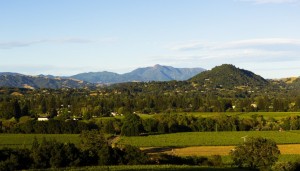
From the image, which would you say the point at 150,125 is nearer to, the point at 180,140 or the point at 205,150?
the point at 180,140

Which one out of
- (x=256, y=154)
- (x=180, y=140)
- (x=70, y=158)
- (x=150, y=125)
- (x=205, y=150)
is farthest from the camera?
(x=150, y=125)

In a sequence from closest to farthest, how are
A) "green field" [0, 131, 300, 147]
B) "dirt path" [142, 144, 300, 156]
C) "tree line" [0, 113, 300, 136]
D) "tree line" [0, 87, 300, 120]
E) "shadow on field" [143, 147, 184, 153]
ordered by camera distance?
"dirt path" [142, 144, 300, 156]
"shadow on field" [143, 147, 184, 153]
"green field" [0, 131, 300, 147]
"tree line" [0, 113, 300, 136]
"tree line" [0, 87, 300, 120]

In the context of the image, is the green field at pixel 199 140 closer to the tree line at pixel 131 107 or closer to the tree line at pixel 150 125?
the tree line at pixel 150 125

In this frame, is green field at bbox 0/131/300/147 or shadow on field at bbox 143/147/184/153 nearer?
shadow on field at bbox 143/147/184/153

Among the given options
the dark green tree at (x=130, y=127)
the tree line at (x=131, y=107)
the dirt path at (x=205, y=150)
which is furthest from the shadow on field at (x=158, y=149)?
the tree line at (x=131, y=107)

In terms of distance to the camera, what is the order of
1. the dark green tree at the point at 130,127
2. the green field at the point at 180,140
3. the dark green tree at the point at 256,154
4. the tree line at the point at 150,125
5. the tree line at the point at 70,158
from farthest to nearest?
the tree line at the point at 150,125 → the dark green tree at the point at 130,127 → the green field at the point at 180,140 → the dark green tree at the point at 256,154 → the tree line at the point at 70,158

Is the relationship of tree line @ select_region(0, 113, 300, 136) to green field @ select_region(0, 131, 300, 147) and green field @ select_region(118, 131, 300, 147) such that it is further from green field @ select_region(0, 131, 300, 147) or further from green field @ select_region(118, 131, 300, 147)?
green field @ select_region(118, 131, 300, 147)

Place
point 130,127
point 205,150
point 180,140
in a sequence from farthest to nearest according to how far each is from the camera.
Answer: point 130,127
point 180,140
point 205,150

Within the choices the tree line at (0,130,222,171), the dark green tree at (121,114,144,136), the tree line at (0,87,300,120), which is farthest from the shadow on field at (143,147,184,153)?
the tree line at (0,87,300,120)

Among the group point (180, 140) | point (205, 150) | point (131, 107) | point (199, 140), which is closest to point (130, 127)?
point (180, 140)

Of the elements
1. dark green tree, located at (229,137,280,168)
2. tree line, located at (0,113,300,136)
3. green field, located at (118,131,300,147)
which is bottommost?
green field, located at (118,131,300,147)

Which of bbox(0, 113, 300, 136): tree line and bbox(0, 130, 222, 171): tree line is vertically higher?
bbox(0, 130, 222, 171): tree line

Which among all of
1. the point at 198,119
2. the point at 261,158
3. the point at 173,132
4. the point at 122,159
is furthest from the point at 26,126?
the point at 261,158

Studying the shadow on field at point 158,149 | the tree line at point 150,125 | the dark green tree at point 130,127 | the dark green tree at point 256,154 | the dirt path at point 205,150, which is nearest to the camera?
the dark green tree at point 256,154
